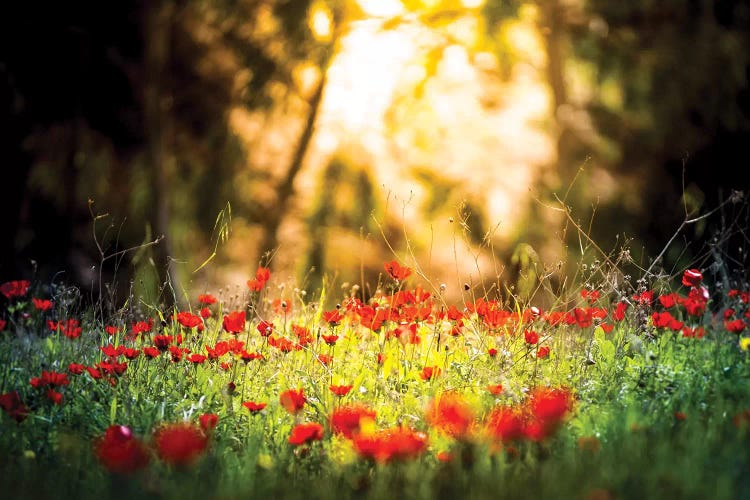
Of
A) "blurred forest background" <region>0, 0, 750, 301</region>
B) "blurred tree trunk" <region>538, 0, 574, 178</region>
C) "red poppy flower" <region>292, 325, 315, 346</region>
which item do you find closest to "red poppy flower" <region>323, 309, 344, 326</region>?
"red poppy flower" <region>292, 325, 315, 346</region>

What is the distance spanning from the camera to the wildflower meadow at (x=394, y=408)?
2.40 meters

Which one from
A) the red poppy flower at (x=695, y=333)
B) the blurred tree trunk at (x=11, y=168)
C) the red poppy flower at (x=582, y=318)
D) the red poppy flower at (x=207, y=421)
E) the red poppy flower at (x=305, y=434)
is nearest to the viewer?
the red poppy flower at (x=305, y=434)

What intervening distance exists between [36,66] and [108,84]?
64 cm

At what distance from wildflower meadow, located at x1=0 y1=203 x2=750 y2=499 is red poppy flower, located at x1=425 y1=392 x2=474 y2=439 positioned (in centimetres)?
1

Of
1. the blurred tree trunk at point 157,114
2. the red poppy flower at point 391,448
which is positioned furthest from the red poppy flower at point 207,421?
the blurred tree trunk at point 157,114

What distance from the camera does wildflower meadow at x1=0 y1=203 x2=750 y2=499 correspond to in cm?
240

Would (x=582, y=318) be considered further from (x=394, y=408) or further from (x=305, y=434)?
(x=305, y=434)

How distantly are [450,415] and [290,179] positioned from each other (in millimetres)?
6701

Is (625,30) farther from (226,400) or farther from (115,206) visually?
(226,400)

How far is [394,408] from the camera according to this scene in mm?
3342

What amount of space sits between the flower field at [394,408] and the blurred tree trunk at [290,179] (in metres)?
4.30

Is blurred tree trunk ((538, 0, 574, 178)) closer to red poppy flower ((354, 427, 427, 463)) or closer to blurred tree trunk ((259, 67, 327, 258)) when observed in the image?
blurred tree trunk ((259, 67, 327, 258))

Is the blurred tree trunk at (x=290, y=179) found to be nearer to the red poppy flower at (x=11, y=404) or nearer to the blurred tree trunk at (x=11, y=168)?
Result: the blurred tree trunk at (x=11, y=168)

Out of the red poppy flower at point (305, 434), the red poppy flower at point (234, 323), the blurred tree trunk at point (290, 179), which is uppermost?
the red poppy flower at point (305, 434)
